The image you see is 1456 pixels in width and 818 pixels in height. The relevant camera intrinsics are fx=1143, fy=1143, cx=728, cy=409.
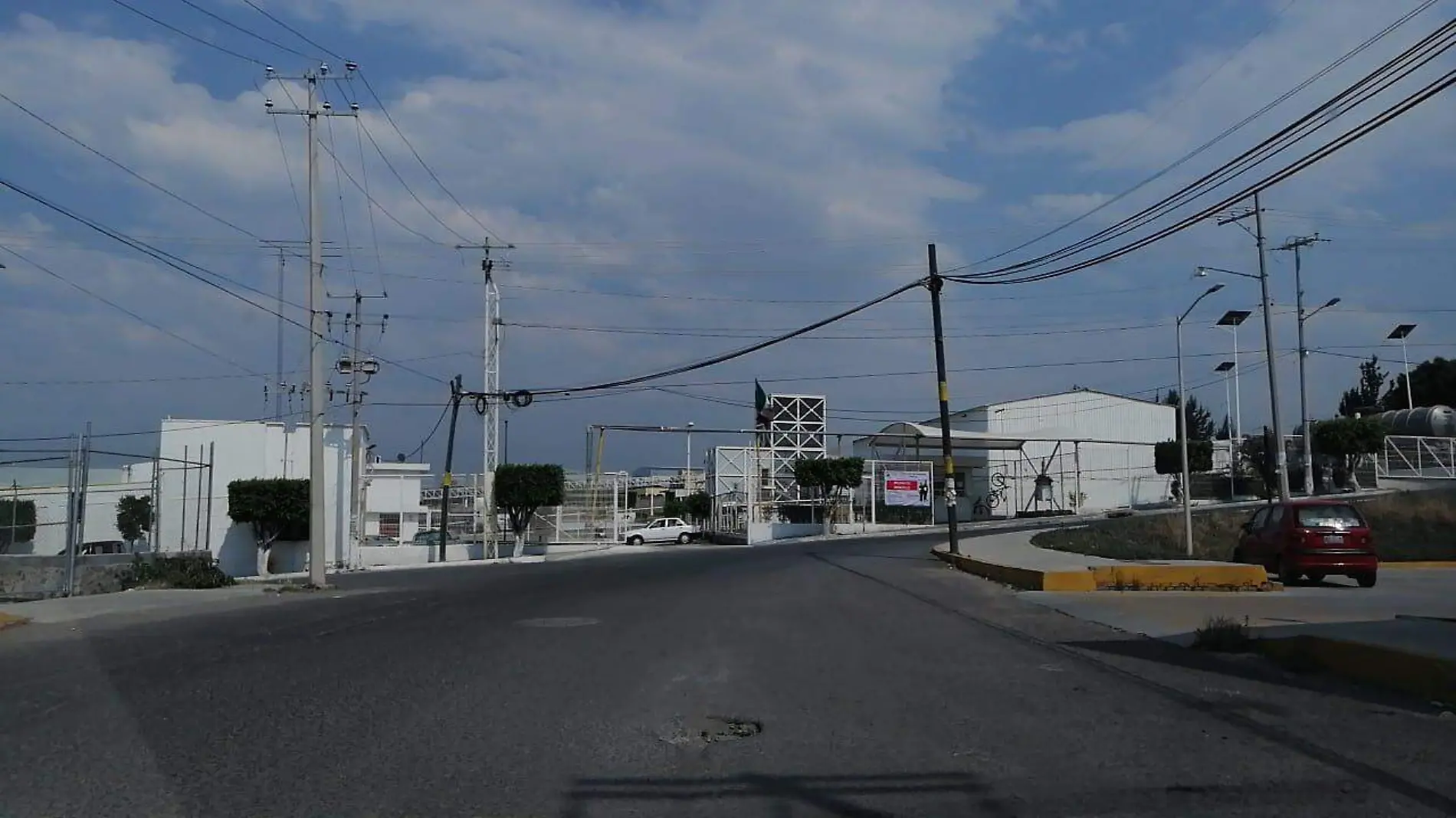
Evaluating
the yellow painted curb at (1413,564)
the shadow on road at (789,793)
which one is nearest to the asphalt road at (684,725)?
the shadow on road at (789,793)

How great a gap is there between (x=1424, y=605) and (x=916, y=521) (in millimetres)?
44721

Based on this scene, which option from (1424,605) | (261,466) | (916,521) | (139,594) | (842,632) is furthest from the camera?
(916,521)

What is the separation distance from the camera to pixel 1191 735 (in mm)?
7734

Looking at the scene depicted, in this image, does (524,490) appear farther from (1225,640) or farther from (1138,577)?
(1225,640)

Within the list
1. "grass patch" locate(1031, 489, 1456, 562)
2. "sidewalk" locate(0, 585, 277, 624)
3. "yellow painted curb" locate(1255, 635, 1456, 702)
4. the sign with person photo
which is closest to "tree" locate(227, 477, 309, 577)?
"sidewalk" locate(0, 585, 277, 624)

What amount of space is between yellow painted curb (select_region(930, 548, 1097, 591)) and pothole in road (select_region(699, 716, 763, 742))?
12410 mm

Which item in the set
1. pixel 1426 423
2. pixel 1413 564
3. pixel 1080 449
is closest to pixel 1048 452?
pixel 1080 449

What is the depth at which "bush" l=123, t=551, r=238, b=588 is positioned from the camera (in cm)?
2334

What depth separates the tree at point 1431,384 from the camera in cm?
7844

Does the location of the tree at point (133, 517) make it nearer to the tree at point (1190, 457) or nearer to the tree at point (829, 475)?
the tree at point (829, 475)

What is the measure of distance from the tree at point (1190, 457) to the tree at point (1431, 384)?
28.3 metres

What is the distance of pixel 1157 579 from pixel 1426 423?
48752 millimetres

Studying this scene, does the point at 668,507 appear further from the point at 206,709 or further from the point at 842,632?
the point at 206,709

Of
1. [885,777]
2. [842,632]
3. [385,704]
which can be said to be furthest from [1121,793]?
[842,632]
